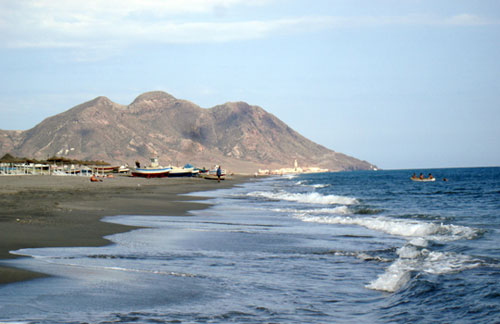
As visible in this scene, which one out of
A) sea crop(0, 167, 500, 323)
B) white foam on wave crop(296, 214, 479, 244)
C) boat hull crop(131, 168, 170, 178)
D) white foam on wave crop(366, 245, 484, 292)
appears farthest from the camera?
boat hull crop(131, 168, 170, 178)

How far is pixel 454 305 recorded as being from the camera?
25.0ft

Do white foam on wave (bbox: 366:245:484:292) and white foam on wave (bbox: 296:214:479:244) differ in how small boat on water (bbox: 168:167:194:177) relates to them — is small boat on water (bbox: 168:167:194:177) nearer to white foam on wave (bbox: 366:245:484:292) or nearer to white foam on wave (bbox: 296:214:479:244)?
white foam on wave (bbox: 296:214:479:244)

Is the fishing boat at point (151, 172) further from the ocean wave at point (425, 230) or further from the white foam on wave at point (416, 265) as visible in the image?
the white foam on wave at point (416, 265)

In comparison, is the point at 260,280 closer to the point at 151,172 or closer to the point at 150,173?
the point at 150,173

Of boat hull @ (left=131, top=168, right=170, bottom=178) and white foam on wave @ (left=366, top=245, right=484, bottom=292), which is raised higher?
boat hull @ (left=131, top=168, right=170, bottom=178)

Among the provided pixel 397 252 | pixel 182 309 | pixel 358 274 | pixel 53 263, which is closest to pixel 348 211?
pixel 397 252

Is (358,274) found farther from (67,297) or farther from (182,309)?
(67,297)

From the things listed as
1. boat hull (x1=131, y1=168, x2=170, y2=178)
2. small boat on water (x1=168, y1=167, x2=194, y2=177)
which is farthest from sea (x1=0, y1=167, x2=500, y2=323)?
small boat on water (x1=168, y1=167, x2=194, y2=177)

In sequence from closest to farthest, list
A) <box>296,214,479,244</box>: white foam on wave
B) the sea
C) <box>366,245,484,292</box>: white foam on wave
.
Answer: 1. the sea
2. <box>366,245,484,292</box>: white foam on wave
3. <box>296,214,479,244</box>: white foam on wave

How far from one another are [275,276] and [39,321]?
453cm

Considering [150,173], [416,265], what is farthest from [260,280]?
[150,173]

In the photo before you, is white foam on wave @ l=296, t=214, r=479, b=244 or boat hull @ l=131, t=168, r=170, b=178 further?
boat hull @ l=131, t=168, r=170, b=178

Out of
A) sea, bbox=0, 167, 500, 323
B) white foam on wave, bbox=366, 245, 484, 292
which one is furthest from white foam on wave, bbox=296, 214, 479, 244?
white foam on wave, bbox=366, 245, 484, 292

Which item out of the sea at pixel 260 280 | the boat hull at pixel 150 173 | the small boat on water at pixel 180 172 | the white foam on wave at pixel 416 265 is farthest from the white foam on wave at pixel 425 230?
the small boat on water at pixel 180 172
